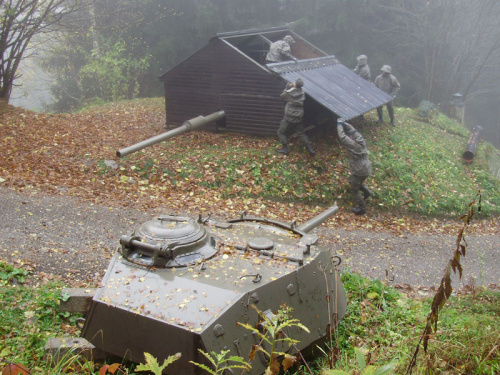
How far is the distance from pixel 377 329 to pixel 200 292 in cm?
310

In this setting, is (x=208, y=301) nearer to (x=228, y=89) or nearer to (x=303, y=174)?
(x=303, y=174)

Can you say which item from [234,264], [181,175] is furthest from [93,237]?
[234,264]

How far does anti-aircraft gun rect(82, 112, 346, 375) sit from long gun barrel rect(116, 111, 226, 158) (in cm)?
599

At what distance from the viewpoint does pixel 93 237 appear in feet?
29.5

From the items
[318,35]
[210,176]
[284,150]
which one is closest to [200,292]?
[210,176]

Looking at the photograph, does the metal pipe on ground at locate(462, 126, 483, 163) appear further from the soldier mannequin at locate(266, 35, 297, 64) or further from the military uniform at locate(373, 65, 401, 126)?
the soldier mannequin at locate(266, 35, 297, 64)

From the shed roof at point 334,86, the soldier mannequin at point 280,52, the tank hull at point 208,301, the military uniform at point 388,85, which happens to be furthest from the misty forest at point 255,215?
the military uniform at point 388,85

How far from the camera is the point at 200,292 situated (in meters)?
4.62

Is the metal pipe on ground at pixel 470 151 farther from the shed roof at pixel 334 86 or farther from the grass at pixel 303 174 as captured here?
the shed roof at pixel 334 86

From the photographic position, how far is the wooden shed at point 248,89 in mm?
13664

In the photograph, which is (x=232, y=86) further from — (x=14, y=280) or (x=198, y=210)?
(x=14, y=280)

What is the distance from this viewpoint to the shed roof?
1267cm

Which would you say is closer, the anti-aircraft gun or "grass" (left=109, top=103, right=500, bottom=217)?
the anti-aircraft gun

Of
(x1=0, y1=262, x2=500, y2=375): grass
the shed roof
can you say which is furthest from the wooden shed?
(x1=0, y1=262, x2=500, y2=375): grass
